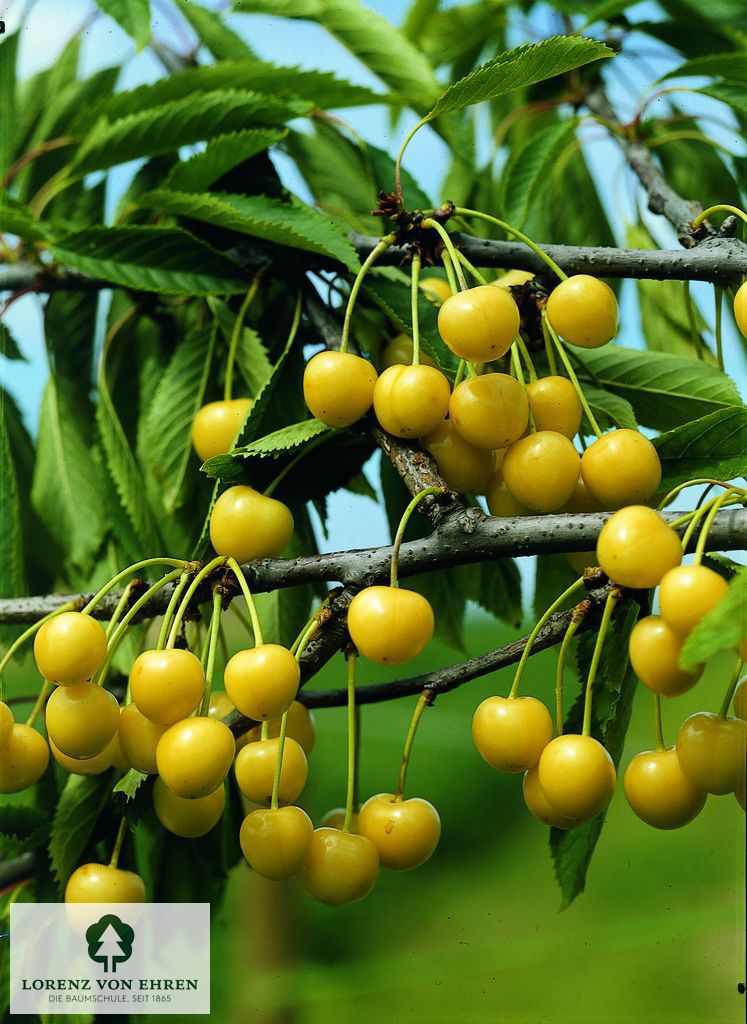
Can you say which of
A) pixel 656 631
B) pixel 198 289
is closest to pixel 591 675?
pixel 656 631

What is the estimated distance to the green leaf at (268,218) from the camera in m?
0.46

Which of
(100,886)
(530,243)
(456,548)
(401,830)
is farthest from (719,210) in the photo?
(100,886)

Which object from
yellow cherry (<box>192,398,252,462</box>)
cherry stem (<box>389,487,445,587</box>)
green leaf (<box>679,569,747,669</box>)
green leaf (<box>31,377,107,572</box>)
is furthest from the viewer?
green leaf (<box>31,377,107,572</box>)

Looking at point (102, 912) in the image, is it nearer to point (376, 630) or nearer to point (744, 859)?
point (376, 630)

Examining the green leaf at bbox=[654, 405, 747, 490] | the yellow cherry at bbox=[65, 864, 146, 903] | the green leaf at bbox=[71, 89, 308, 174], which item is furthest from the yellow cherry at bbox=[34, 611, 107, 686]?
the green leaf at bbox=[71, 89, 308, 174]

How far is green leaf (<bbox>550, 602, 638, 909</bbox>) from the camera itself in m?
0.37

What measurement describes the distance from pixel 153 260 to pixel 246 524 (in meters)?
0.18

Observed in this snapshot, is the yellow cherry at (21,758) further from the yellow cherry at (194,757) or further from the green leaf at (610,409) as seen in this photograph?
the green leaf at (610,409)

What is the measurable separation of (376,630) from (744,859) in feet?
0.94

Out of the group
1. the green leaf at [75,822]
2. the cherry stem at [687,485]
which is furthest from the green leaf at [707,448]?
the green leaf at [75,822]

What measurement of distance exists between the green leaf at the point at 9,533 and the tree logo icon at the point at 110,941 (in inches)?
7.9

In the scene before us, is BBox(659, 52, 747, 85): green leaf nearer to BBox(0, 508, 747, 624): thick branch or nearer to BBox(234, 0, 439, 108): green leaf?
BBox(234, 0, 439, 108): green leaf

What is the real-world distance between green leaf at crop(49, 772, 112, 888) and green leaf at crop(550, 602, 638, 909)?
22 cm

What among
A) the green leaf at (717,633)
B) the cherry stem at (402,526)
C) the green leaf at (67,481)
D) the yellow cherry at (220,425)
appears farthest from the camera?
the green leaf at (67,481)
